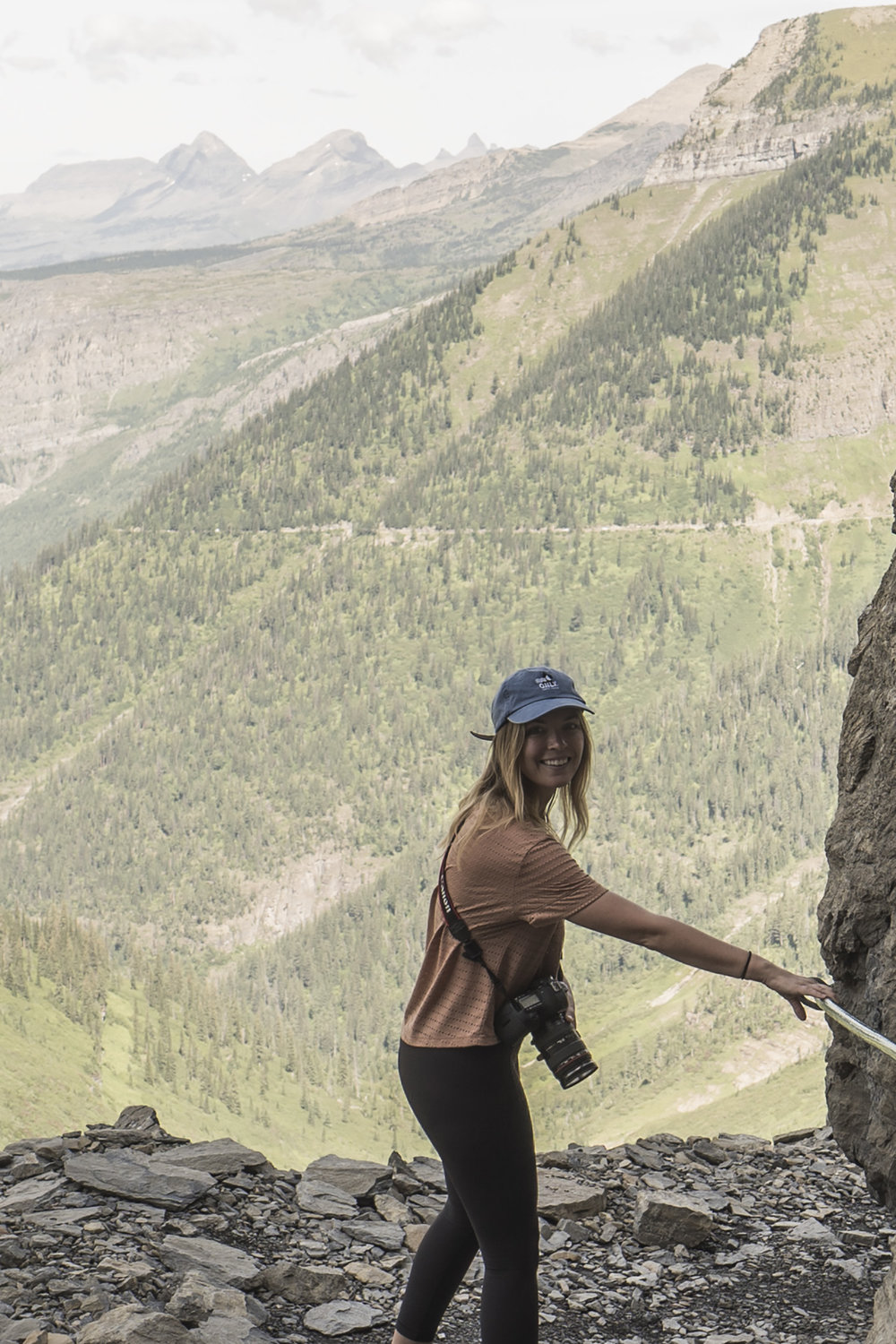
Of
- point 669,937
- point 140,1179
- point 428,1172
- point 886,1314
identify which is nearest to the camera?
point 669,937

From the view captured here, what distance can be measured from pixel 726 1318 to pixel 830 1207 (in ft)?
7.57

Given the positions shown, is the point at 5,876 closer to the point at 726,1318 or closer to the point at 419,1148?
the point at 419,1148

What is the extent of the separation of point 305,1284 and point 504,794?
4.46m

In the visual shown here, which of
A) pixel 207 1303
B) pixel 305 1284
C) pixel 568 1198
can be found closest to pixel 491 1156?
pixel 207 1303

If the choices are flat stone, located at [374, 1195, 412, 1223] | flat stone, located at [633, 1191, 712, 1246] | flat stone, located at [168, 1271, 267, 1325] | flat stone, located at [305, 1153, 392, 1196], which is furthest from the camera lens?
flat stone, located at [305, 1153, 392, 1196]

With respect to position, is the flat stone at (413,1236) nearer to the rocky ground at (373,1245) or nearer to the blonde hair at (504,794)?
the rocky ground at (373,1245)

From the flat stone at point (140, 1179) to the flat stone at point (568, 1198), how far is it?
2473mm

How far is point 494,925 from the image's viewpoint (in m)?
5.50

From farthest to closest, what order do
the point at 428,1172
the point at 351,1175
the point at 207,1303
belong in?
the point at 428,1172 < the point at 351,1175 < the point at 207,1303

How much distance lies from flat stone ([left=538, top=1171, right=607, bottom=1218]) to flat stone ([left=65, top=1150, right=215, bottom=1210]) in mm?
2473

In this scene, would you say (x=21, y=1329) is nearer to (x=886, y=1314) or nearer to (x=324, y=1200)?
(x=324, y=1200)

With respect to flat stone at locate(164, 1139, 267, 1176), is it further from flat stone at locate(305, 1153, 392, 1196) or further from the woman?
the woman

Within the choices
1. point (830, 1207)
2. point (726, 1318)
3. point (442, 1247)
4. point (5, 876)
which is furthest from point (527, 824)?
point (5, 876)

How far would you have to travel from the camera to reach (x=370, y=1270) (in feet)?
28.6
